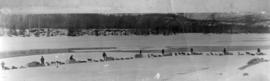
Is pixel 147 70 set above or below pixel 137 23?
below

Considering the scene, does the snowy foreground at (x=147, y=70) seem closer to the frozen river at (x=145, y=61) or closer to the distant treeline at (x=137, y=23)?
the frozen river at (x=145, y=61)

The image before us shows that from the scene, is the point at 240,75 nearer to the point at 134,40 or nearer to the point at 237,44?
the point at 237,44

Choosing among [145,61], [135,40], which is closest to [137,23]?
[135,40]

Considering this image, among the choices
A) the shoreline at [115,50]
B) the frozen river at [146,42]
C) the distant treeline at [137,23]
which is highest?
the distant treeline at [137,23]

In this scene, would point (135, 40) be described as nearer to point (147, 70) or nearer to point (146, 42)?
point (146, 42)

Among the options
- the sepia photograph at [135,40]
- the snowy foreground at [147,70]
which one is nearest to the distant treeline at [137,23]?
the sepia photograph at [135,40]

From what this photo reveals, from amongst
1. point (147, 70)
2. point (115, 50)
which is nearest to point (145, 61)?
point (147, 70)
